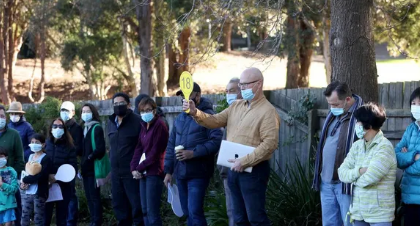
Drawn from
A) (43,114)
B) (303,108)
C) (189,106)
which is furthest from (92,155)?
(43,114)

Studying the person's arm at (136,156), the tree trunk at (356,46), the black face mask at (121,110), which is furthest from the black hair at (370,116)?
the black face mask at (121,110)

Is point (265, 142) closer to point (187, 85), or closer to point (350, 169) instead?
point (350, 169)

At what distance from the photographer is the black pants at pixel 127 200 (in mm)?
9594

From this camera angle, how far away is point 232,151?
23.3 ft

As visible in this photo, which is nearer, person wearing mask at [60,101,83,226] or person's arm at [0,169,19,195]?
person's arm at [0,169,19,195]

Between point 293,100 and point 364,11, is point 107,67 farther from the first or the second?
point 364,11

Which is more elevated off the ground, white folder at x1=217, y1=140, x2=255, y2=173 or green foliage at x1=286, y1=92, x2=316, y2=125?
green foliage at x1=286, y1=92, x2=316, y2=125

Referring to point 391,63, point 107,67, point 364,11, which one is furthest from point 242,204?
point 391,63

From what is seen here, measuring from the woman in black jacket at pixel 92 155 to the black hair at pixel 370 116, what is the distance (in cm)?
493

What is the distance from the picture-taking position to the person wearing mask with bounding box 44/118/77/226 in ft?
33.1

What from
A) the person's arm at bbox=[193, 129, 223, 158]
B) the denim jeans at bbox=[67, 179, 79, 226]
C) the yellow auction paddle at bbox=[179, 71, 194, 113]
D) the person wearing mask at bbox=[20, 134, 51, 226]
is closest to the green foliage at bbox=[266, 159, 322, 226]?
the person's arm at bbox=[193, 129, 223, 158]

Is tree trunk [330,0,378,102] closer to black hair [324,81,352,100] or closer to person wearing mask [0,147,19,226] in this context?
black hair [324,81,352,100]

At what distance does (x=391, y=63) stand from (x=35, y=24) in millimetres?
26098

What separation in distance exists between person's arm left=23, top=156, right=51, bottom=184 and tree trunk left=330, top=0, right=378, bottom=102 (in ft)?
15.1
